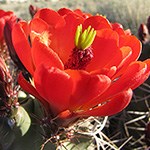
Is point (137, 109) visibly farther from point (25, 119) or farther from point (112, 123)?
point (25, 119)

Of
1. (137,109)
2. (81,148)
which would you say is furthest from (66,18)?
(137,109)

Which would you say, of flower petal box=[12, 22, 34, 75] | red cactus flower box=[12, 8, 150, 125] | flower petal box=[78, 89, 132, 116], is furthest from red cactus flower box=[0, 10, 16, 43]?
flower petal box=[78, 89, 132, 116]

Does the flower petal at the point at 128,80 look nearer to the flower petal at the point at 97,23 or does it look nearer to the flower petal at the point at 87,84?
the flower petal at the point at 87,84

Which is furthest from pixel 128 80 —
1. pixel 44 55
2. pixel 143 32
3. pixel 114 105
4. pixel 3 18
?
pixel 143 32

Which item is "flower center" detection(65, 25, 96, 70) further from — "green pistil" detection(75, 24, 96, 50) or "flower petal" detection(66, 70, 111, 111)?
"flower petal" detection(66, 70, 111, 111)

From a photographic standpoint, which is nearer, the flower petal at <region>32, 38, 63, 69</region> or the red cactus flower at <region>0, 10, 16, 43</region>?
the flower petal at <region>32, 38, 63, 69</region>

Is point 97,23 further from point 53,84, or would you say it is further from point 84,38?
point 53,84
